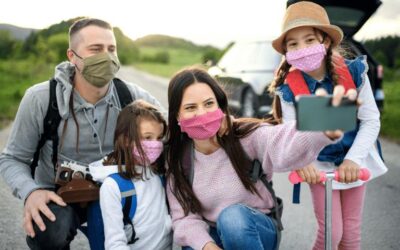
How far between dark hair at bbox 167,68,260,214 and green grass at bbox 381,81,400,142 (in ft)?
21.1

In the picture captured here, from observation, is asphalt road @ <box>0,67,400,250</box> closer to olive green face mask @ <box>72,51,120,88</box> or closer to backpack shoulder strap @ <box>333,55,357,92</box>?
olive green face mask @ <box>72,51,120,88</box>

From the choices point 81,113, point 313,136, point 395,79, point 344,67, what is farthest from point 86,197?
point 395,79

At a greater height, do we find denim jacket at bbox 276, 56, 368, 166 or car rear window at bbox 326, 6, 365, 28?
car rear window at bbox 326, 6, 365, 28

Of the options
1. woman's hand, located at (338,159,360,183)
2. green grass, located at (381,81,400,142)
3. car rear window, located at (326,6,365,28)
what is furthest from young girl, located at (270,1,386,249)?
green grass, located at (381,81,400,142)

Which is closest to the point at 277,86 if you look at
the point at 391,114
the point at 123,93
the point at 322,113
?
the point at 123,93

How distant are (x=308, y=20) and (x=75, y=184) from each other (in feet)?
5.33

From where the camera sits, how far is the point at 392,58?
15898mm

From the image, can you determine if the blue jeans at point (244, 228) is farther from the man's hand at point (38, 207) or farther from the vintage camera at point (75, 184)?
the man's hand at point (38, 207)

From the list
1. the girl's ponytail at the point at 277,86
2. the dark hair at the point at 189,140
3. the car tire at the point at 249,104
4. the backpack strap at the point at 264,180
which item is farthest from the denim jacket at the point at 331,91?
the car tire at the point at 249,104

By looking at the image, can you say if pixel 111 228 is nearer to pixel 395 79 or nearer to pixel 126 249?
pixel 126 249

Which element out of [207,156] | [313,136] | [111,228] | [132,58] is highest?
[313,136]

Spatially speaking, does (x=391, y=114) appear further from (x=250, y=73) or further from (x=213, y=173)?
(x=213, y=173)

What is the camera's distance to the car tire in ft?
32.5

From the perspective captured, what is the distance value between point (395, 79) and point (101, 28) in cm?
1311
